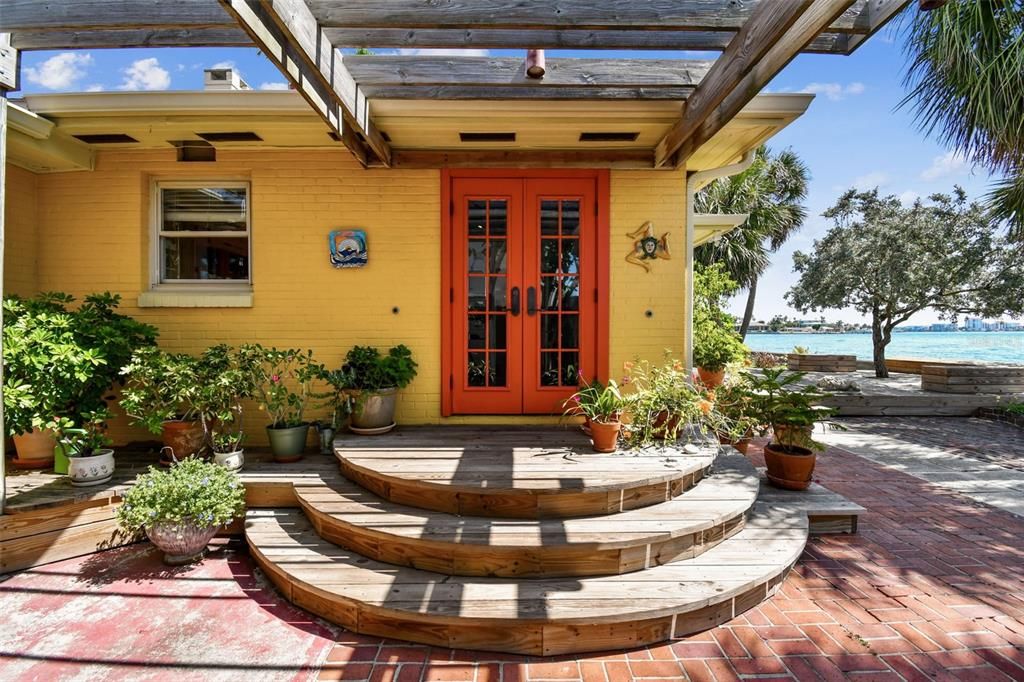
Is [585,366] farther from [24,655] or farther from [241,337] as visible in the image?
[24,655]

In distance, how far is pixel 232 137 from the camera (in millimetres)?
3840

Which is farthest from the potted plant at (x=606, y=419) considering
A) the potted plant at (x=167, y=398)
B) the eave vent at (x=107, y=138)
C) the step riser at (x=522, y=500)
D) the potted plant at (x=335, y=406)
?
the eave vent at (x=107, y=138)

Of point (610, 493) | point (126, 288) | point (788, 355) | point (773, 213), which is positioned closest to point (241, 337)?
point (126, 288)

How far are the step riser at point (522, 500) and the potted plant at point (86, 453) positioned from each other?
196 cm

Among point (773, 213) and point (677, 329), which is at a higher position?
point (773, 213)

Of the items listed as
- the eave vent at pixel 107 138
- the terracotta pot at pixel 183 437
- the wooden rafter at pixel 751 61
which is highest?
the eave vent at pixel 107 138

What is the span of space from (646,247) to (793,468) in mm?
2144

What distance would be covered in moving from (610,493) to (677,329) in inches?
78.3

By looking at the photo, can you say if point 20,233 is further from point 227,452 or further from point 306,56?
point 306,56

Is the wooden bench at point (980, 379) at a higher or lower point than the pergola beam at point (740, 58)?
lower

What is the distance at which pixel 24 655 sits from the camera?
205 cm

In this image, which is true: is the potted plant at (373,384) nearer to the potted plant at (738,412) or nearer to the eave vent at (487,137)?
the eave vent at (487,137)

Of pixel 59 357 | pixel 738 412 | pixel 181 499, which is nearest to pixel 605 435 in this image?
pixel 738 412

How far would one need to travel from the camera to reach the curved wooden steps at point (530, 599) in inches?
81.2
